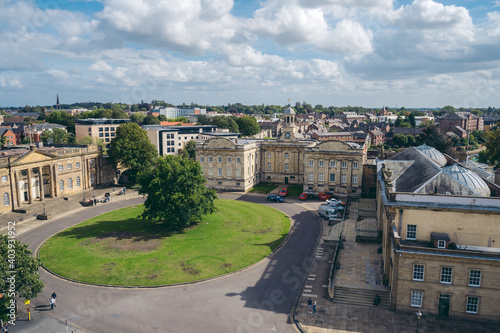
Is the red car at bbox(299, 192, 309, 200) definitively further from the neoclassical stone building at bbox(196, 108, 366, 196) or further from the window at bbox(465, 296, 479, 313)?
the window at bbox(465, 296, 479, 313)

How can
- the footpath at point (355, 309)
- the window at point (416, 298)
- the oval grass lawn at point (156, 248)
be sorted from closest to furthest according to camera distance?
the footpath at point (355, 309)
the window at point (416, 298)
the oval grass lawn at point (156, 248)

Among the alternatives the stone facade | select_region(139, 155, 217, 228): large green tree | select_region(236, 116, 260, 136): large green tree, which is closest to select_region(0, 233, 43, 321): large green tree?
select_region(139, 155, 217, 228): large green tree

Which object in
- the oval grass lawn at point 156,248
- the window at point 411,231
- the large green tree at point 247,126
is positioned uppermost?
the large green tree at point 247,126

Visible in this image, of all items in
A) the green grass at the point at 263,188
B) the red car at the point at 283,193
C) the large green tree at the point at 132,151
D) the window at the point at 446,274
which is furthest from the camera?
the large green tree at the point at 132,151

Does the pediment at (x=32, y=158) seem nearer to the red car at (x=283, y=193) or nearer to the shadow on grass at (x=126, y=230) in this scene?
the shadow on grass at (x=126, y=230)

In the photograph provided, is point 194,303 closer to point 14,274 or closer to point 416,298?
point 14,274

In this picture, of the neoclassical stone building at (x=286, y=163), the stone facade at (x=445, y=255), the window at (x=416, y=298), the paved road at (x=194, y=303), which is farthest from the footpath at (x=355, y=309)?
the neoclassical stone building at (x=286, y=163)
